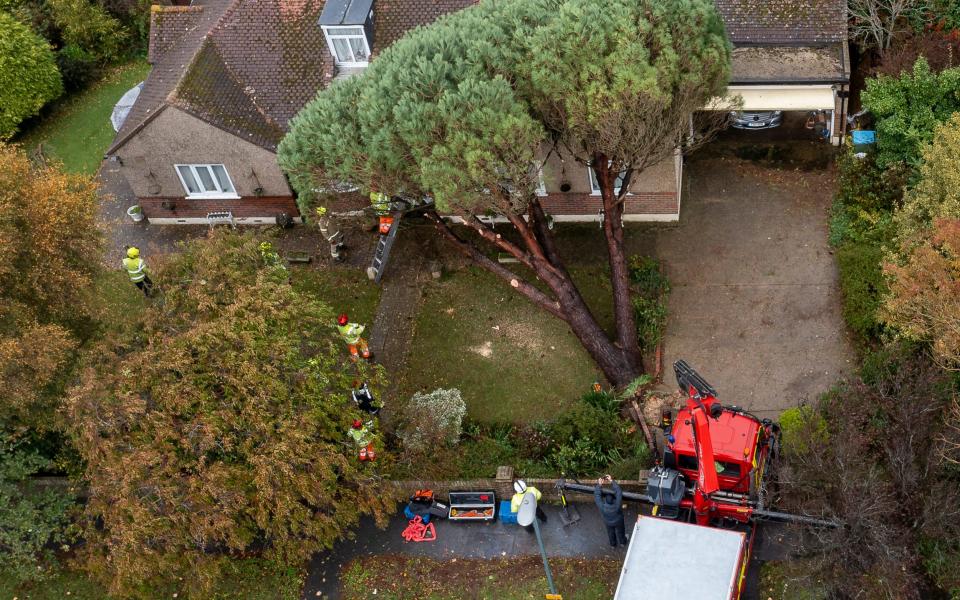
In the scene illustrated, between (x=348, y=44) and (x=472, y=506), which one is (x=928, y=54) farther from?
(x=472, y=506)

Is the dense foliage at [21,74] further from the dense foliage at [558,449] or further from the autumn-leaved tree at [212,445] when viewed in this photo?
the dense foliage at [558,449]

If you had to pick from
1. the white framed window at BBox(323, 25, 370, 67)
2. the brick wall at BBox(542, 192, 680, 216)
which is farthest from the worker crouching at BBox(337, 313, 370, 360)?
the white framed window at BBox(323, 25, 370, 67)

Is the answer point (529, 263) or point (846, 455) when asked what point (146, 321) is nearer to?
point (529, 263)

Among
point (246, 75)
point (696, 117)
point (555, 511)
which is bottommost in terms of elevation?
point (555, 511)

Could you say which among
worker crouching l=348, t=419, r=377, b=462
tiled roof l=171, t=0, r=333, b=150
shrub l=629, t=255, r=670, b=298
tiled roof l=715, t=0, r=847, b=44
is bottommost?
shrub l=629, t=255, r=670, b=298

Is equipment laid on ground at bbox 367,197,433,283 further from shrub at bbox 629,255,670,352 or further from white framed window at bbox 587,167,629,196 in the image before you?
shrub at bbox 629,255,670,352

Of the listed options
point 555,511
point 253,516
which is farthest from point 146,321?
point 555,511
